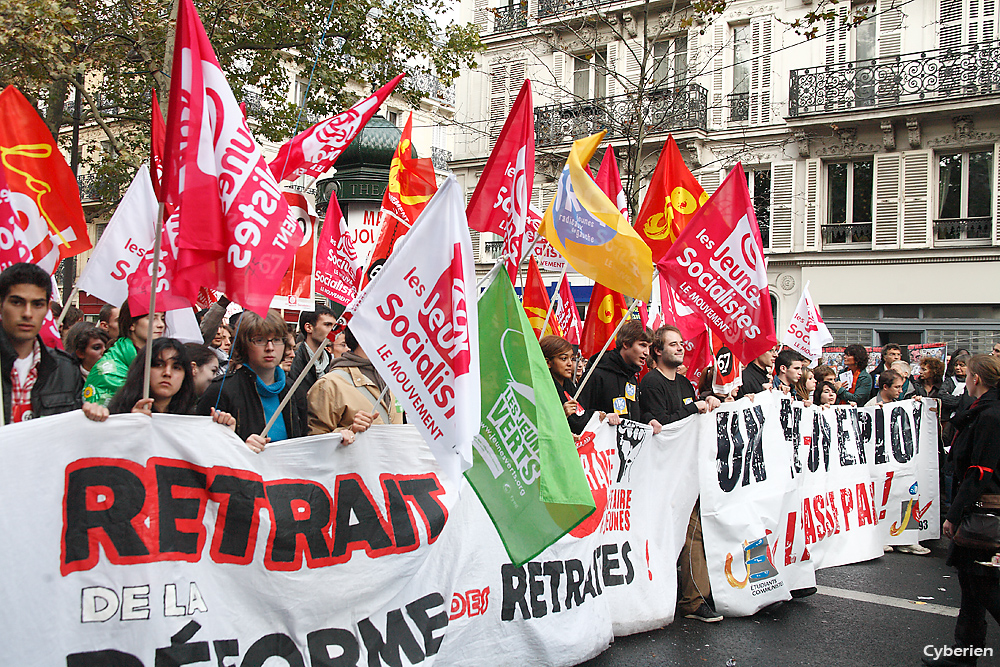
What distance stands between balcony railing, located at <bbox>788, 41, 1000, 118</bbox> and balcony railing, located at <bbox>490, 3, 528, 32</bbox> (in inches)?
339

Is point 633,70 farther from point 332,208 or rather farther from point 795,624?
point 795,624

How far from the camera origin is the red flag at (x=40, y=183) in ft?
19.5

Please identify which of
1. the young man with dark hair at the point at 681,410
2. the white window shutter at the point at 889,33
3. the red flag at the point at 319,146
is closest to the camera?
the young man with dark hair at the point at 681,410

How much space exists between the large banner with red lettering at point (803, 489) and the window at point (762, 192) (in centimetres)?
1525

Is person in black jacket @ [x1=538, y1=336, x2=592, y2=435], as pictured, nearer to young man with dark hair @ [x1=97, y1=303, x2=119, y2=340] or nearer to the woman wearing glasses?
the woman wearing glasses

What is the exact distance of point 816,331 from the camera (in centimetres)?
1085

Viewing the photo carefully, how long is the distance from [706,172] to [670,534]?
19715 mm

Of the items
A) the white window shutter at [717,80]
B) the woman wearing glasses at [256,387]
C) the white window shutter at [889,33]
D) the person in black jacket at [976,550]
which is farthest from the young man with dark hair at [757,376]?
the white window shutter at [717,80]

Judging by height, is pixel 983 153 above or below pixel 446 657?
above

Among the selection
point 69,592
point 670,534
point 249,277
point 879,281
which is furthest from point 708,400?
point 879,281

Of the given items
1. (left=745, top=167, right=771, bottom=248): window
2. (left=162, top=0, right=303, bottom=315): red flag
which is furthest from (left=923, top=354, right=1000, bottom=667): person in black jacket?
(left=745, top=167, right=771, bottom=248): window

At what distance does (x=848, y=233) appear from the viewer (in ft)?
74.4

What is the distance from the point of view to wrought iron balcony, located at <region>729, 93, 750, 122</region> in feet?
79.5

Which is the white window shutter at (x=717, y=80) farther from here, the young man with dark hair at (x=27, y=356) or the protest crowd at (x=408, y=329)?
the young man with dark hair at (x=27, y=356)
